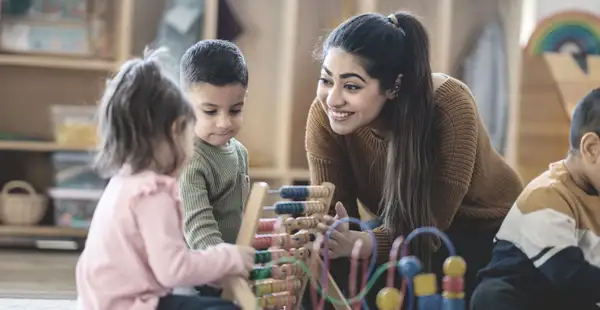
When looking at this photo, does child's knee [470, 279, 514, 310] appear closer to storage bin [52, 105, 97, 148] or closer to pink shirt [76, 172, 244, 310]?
pink shirt [76, 172, 244, 310]

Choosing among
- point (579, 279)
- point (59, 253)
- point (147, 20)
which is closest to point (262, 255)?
point (579, 279)

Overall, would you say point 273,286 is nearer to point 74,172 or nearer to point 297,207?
point 297,207

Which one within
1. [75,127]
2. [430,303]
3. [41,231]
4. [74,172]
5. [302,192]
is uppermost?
[302,192]

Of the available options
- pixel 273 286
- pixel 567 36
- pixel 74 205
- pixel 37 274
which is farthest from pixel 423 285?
pixel 567 36

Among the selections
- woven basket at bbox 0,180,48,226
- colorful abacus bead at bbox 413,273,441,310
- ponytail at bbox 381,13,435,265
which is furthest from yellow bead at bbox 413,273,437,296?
woven basket at bbox 0,180,48,226

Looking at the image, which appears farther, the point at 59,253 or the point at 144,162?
the point at 59,253

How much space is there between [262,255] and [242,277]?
0.09 meters

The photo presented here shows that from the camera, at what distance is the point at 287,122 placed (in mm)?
2986

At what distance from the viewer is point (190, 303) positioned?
47.2 inches

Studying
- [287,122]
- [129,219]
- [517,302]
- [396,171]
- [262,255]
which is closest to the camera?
[129,219]

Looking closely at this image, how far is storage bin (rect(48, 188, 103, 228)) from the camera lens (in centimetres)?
284

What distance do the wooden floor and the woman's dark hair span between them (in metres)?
0.97

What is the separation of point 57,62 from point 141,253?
190cm

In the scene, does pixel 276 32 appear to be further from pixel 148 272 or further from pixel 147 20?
pixel 148 272
